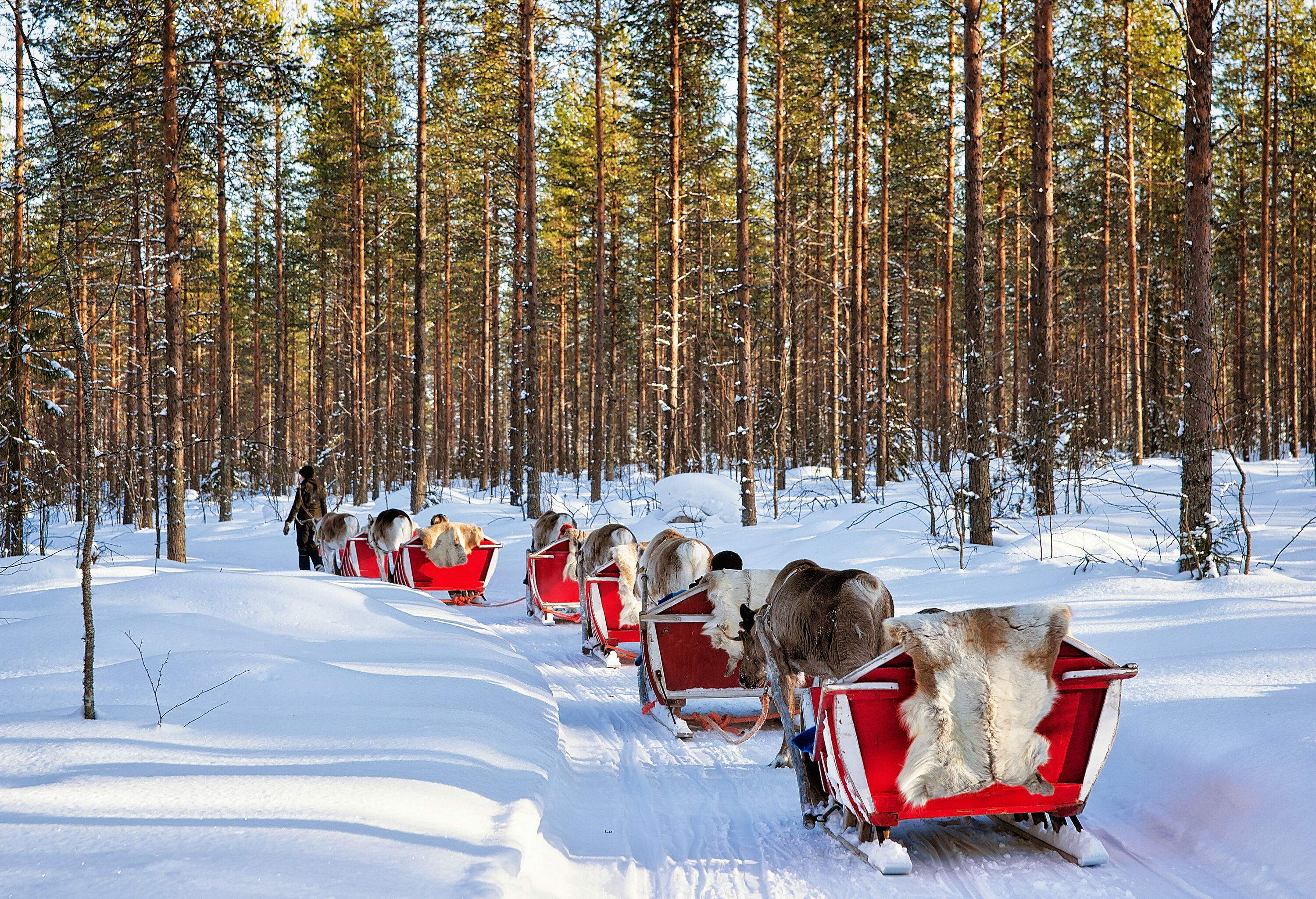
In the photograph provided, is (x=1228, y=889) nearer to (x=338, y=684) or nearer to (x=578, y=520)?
(x=338, y=684)

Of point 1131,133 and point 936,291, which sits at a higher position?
point 1131,133

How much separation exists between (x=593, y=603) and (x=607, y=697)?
67.1 inches

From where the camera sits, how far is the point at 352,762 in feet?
15.9

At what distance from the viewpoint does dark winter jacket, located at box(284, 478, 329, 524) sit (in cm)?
1705

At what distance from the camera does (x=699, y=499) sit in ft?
64.3

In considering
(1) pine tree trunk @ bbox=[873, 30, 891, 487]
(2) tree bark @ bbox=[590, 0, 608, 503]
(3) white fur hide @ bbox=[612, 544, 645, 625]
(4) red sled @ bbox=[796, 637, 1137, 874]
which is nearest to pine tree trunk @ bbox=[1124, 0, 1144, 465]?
(1) pine tree trunk @ bbox=[873, 30, 891, 487]

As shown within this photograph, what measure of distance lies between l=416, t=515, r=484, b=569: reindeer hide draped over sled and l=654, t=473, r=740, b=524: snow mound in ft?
19.3

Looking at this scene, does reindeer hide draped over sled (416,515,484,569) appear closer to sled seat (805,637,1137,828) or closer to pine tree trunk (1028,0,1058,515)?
pine tree trunk (1028,0,1058,515)

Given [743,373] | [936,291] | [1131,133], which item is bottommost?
[743,373]

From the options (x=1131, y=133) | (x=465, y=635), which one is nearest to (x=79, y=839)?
(x=465, y=635)

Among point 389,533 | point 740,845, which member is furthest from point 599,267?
point 740,845

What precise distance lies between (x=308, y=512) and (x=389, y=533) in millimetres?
3315

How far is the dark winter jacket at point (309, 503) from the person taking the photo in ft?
55.9

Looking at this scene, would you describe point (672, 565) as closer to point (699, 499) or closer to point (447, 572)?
point (447, 572)
